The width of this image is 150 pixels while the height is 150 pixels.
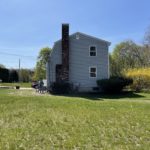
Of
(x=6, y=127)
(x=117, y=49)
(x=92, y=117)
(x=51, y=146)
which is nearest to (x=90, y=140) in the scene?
(x=51, y=146)

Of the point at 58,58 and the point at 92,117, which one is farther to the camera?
the point at 58,58

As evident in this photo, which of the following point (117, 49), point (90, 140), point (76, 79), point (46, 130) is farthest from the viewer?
point (117, 49)

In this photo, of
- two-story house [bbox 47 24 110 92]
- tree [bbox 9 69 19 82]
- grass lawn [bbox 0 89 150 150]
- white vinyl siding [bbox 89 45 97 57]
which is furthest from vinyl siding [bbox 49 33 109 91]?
tree [bbox 9 69 19 82]

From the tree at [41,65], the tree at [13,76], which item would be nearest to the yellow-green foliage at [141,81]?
the tree at [41,65]

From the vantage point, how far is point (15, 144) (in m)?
8.30

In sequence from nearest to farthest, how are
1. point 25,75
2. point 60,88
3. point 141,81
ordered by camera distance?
point 60,88 → point 141,81 → point 25,75

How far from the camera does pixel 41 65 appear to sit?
221 feet

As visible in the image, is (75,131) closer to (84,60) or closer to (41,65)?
(84,60)

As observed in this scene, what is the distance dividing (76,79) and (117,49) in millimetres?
34713

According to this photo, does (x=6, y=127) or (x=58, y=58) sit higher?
(x=58, y=58)

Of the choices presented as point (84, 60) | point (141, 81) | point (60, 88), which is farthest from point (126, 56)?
point (60, 88)

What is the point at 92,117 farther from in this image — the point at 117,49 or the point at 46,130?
the point at 117,49

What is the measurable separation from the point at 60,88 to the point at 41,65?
122 ft

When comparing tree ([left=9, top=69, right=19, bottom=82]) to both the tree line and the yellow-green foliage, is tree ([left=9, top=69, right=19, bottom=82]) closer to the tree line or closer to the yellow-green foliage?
the tree line
